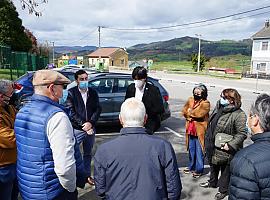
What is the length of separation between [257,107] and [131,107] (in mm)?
945

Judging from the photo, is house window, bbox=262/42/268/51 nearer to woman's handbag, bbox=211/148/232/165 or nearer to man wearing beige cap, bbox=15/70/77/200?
woman's handbag, bbox=211/148/232/165

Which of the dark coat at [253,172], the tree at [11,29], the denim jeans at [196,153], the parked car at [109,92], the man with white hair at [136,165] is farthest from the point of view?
the tree at [11,29]

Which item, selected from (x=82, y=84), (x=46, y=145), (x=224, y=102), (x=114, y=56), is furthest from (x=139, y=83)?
(x=114, y=56)

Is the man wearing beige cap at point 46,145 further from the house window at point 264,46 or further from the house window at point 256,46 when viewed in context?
the house window at point 256,46

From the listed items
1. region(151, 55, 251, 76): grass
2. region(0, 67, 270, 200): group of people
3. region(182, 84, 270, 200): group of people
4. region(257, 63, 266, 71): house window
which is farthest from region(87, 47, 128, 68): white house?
region(0, 67, 270, 200): group of people

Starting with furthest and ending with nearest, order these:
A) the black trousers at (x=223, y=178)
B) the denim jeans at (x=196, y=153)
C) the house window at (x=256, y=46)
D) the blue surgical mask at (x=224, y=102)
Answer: the house window at (x=256, y=46) → the denim jeans at (x=196, y=153) → the black trousers at (x=223, y=178) → the blue surgical mask at (x=224, y=102)

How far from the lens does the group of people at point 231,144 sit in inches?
80.0

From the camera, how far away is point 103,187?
2.50m

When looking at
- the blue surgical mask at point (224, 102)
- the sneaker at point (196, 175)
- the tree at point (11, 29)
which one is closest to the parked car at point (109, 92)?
the sneaker at point (196, 175)

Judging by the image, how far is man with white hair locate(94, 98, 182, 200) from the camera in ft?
7.56

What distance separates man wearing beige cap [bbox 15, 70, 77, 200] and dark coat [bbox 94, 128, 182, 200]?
30 cm

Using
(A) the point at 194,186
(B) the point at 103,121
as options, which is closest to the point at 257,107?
(A) the point at 194,186

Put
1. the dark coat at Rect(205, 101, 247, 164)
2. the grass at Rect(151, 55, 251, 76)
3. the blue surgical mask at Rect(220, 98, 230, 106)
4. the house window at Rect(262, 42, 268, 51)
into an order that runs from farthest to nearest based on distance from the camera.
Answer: the grass at Rect(151, 55, 251, 76)
the house window at Rect(262, 42, 268, 51)
the blue surgical mask at Rect(220, 98, 230, 106)
the dark coat at Rect(205, 101, 247, 164)

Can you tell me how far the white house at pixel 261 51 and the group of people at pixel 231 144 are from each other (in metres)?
47.0
